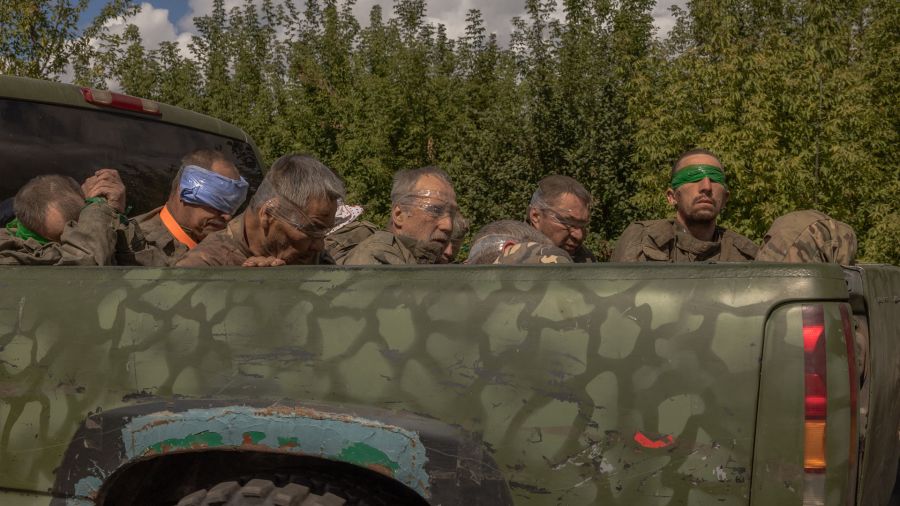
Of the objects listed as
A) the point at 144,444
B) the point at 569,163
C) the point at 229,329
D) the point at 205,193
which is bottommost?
the point at 144,444

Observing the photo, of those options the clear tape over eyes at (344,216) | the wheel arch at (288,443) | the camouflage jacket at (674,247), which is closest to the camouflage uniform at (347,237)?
the clear tape over eyes at (344,216)

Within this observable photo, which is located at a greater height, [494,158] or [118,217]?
[494,158]

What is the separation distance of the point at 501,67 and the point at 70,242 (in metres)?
23.8

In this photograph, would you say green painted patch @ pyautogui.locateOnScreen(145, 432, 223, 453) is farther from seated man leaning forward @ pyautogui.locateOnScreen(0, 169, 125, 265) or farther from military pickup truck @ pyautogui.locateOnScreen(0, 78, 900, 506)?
seated man leaning forward @ pyautogui.locateOnScreen(0, 169, 125, 265)

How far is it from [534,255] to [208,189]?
1458mm

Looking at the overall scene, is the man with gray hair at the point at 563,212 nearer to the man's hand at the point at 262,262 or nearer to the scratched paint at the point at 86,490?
the man's hand at the point at 262,262

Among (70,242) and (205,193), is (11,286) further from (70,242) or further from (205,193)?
(205,193)

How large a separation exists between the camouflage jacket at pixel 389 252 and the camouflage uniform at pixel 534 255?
61cm

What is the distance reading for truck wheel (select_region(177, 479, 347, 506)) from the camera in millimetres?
2062

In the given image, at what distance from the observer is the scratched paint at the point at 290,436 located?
2002 mm

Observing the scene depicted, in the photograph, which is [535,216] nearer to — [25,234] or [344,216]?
[344,216]

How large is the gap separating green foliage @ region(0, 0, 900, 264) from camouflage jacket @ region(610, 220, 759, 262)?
11333 mm

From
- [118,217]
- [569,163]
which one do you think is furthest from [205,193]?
[569,163]

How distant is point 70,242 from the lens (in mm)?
3094
